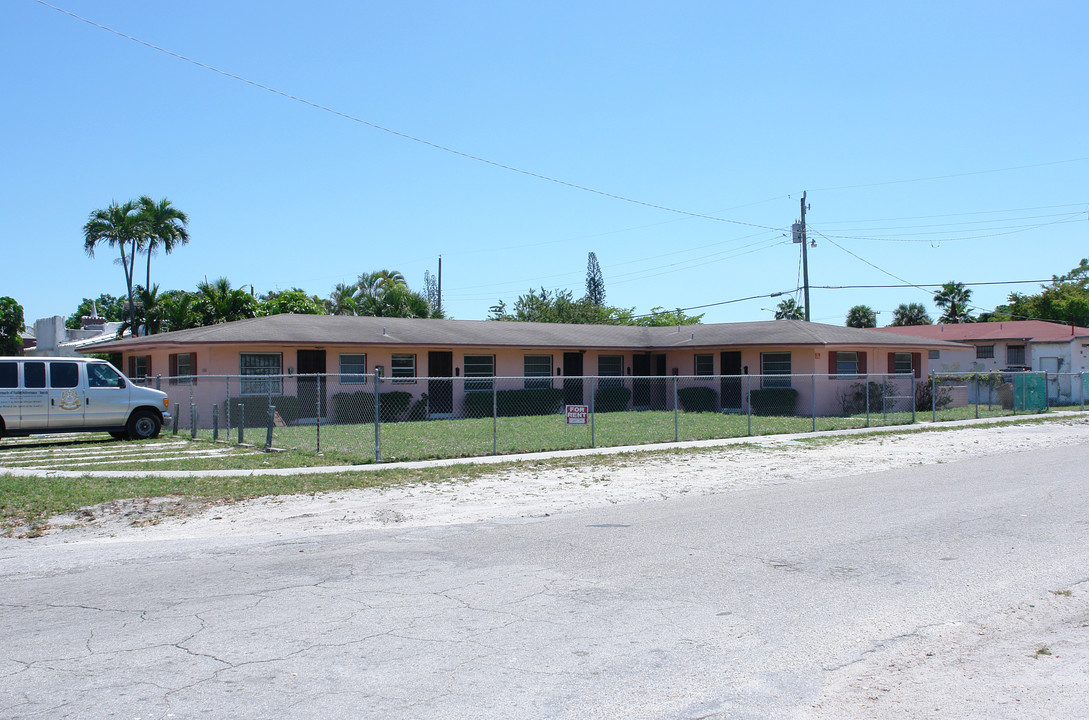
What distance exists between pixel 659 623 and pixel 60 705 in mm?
3568

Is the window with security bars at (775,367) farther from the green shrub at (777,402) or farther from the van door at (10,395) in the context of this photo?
the van door at (10,395)

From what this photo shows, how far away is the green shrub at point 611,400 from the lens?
106 feet

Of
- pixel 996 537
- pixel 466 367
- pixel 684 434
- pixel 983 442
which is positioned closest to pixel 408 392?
pixel 466 367

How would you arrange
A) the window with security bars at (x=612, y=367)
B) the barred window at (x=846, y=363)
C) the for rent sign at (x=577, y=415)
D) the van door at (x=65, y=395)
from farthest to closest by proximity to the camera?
the window with security bars at (x=612, y=367) → the barred window at (x=846, y=363) → the van door at (x=65, y=395) → the for rent sign at (x=577, y=415)

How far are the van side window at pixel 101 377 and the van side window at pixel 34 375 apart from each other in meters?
0.88

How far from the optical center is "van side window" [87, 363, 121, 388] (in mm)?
18453

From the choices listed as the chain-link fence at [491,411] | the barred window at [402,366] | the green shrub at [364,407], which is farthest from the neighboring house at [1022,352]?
the green shrub at [364,407]

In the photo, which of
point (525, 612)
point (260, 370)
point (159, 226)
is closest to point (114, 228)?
point (159, 226)

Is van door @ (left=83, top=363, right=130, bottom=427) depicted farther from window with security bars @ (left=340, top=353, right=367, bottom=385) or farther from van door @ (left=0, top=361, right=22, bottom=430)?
window with security bars @ (left=340, top=353, right=367, bottom=385)

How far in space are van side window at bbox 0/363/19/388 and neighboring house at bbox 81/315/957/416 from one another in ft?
21.8

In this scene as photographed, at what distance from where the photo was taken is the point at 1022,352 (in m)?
41.2

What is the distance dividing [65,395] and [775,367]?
2328 centimetres

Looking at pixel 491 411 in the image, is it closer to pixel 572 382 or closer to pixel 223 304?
pixel 572 382

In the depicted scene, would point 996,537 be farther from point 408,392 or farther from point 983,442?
point 408,392
